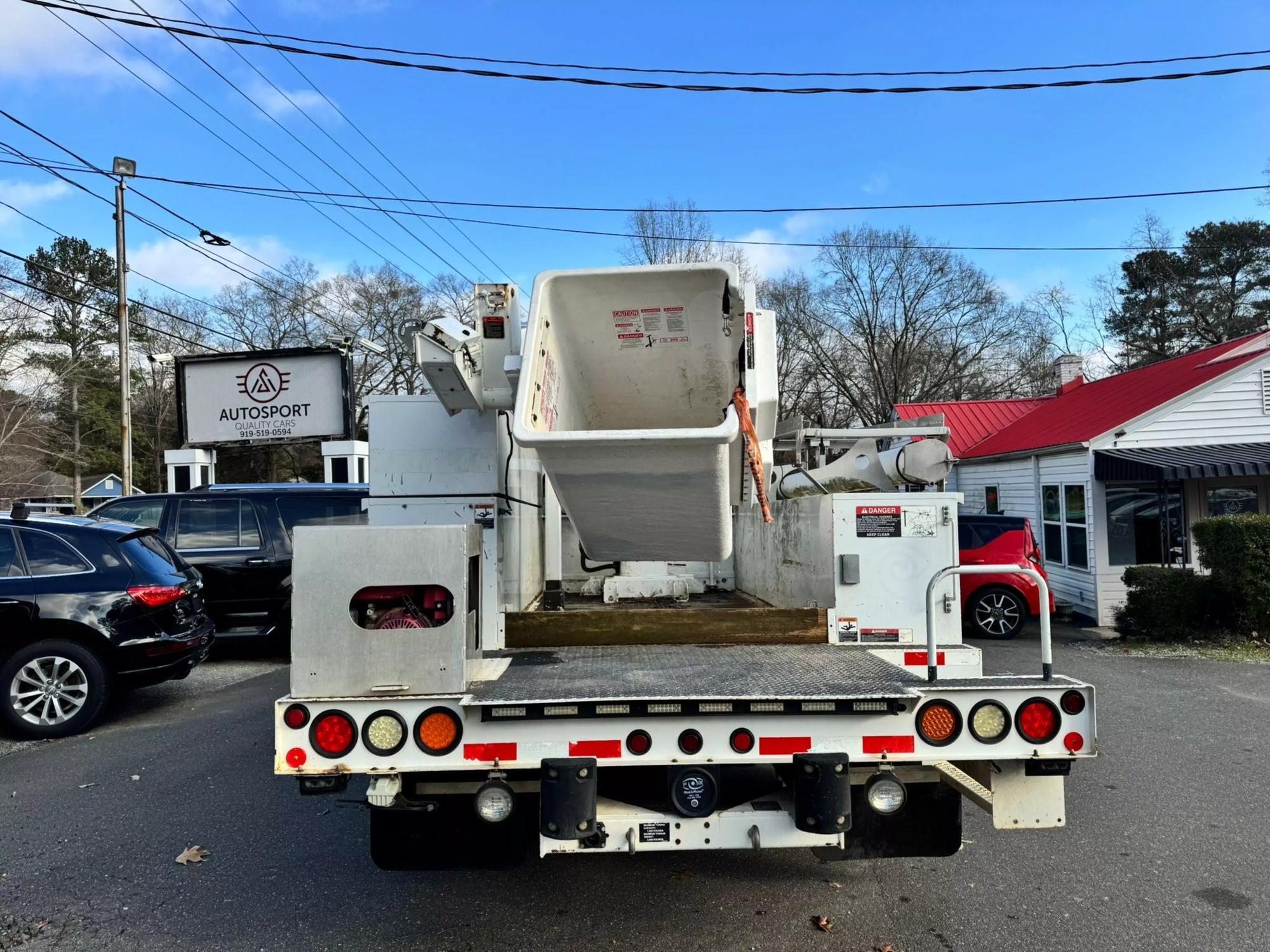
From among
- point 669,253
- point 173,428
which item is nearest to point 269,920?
point 669,253

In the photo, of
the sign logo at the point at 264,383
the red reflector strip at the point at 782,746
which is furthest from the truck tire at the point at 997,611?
the sign logo at the point at 264,383

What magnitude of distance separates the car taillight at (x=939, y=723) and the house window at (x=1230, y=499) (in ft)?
43.3

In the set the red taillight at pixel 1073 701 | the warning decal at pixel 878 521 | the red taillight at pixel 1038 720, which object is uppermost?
the warning decal at pixel 878 521

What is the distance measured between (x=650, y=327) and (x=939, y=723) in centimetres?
224

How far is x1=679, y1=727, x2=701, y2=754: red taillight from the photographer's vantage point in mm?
2750

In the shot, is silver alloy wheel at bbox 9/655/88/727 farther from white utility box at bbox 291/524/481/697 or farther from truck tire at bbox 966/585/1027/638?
truck tire at bbox 966/585/1027/638

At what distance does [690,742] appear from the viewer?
2.75 meters

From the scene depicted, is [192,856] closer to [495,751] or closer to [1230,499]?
[495,751]

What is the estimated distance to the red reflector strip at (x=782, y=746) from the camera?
2.75 meters

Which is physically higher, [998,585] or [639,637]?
[639,637]

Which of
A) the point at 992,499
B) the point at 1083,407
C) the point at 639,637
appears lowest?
the point at 639,637

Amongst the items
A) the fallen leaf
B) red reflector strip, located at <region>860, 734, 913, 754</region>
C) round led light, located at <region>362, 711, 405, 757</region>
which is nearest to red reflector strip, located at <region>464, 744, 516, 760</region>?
round led light, located at <region>362, 711, 405, 757</region>

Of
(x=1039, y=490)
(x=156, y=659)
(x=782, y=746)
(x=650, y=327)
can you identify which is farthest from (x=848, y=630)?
(x=1039, y=490)

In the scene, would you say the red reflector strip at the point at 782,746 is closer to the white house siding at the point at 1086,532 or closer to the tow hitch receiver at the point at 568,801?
the tow hitch receiver at the point at 568,801
